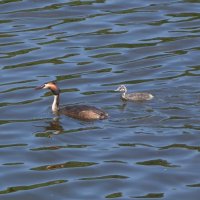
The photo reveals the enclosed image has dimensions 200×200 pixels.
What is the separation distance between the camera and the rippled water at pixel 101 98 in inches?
695

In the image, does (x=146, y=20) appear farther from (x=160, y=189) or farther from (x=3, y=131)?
(x=160, y=189)

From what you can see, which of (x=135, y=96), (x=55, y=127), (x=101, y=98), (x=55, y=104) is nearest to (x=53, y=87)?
(x=55, y=104)

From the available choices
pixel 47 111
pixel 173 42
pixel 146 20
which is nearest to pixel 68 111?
pixel 47 111

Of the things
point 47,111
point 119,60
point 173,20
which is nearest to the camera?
point 47,111

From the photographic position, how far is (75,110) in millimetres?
20703

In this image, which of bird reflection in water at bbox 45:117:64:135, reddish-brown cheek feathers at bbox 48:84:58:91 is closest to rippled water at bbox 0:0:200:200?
bird reflection in water at bbox 45:117:64:135

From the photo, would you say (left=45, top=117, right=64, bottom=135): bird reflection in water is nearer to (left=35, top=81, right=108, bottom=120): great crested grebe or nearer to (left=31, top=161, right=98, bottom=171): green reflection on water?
(left=35, top=81, right=108, bottom=120): great crested grebe

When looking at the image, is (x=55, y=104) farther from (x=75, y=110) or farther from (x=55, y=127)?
(x=55, y=127)

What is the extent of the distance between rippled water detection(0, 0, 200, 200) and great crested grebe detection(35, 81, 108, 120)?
0.16m

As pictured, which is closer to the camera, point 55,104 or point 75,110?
point 75,110

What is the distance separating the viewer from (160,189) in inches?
675

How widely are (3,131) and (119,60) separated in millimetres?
4905

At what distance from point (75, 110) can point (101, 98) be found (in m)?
1.18

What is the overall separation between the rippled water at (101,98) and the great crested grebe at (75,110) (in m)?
0.16
